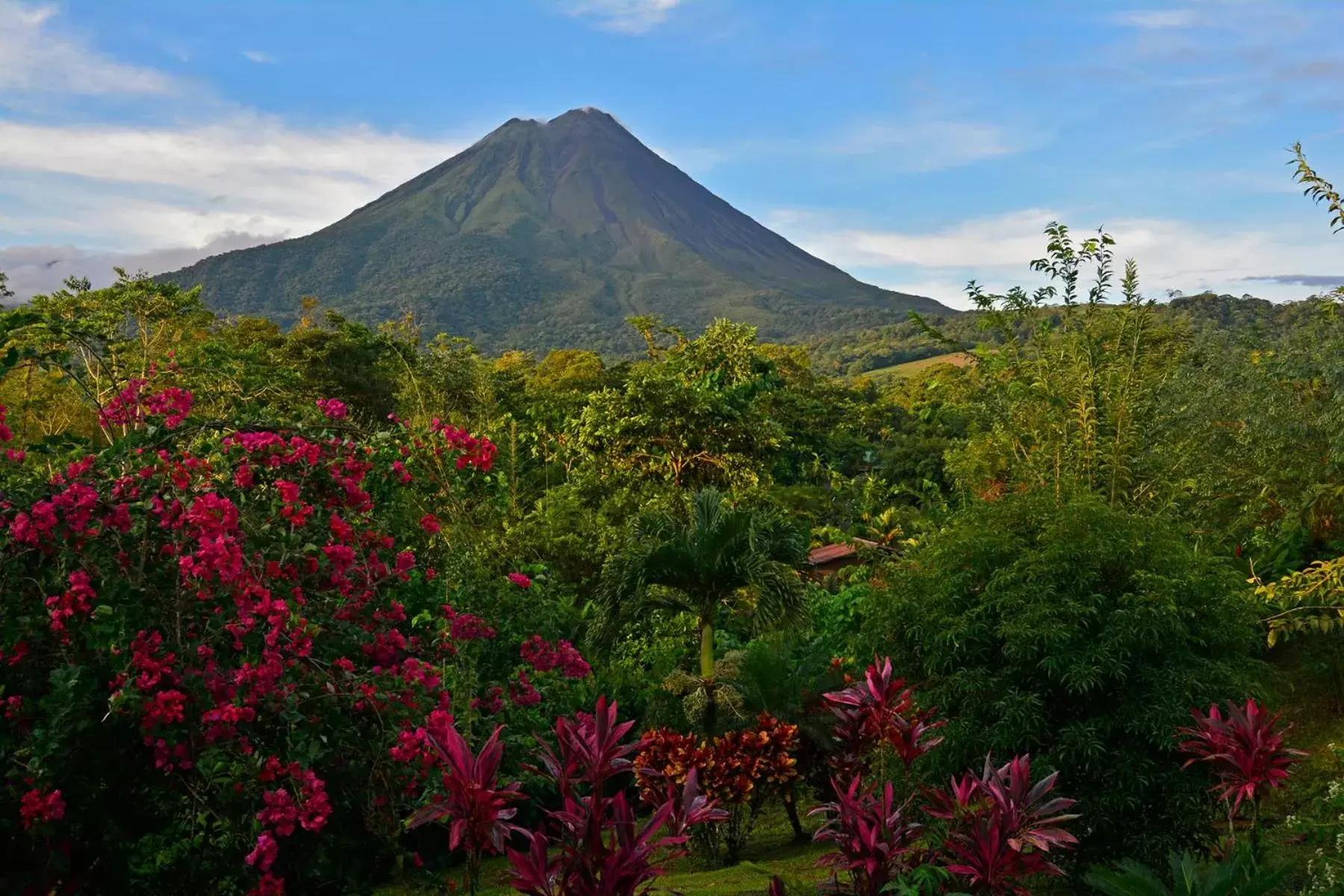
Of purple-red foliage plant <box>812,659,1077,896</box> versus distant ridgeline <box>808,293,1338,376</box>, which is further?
distant ridgeline <box>808,293,1338,376</box>

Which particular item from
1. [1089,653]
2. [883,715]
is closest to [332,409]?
[883,715]

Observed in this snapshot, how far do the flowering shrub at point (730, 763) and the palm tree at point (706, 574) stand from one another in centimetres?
96

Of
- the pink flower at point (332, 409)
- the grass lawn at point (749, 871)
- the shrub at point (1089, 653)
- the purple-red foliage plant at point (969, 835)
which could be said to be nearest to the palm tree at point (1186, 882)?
the purple-red foliage plant at point (969, 835)

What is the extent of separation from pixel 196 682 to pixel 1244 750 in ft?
13.7

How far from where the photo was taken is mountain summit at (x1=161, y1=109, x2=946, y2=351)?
111688 mm

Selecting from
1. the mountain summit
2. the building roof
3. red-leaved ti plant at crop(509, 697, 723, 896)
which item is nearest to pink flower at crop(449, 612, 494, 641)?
red-leaved ti plant at crop(509, 697, 723, 896)

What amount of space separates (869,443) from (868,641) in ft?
77.6

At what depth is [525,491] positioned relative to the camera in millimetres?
18094

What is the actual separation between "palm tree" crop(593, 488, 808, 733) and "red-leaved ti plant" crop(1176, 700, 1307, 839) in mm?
3487

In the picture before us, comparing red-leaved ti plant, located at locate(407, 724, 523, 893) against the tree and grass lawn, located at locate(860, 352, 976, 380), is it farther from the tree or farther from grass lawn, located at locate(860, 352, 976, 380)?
grass lawn, located at locate(860, 352, 976, 380)

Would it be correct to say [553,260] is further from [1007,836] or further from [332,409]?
[1007,836]

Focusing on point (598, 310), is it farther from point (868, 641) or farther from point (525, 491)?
point (868, 641)

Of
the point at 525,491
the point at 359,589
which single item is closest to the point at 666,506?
the point at 525,491

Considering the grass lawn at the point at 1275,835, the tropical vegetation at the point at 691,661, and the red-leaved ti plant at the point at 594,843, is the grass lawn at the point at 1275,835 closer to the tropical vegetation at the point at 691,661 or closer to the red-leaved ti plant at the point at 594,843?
the tropical vegetation at the point at 691,661
